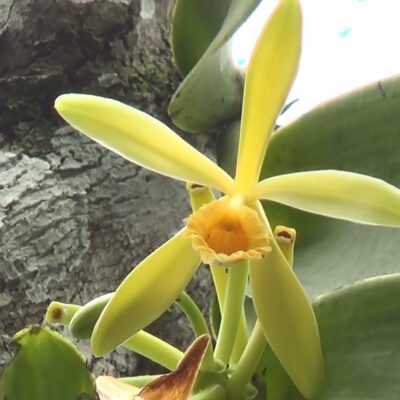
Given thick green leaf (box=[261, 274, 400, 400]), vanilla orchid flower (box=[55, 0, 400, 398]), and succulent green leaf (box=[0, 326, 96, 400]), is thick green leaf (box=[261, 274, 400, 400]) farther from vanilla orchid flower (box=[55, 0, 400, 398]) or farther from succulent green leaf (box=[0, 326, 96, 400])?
succulent green leaf (box=[0, 326, 96, 400])

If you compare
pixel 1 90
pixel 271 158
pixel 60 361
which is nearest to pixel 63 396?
pixel 60 361

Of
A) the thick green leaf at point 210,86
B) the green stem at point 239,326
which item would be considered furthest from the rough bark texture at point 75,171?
the green stem at point 239,326

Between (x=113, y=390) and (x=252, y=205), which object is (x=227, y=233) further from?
(x=113, y=390)

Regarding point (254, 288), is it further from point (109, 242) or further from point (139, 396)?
point (109, 242)

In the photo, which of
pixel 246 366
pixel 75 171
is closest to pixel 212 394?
pixel 246 366

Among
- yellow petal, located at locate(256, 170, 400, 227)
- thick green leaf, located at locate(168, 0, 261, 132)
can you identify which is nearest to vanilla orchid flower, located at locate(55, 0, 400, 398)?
yellow petal, located at locate(256, 170, 400, 227)

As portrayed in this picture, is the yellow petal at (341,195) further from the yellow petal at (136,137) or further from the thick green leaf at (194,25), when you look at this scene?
the thick green leaf at (194,25)

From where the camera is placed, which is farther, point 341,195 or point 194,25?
point 194,25
